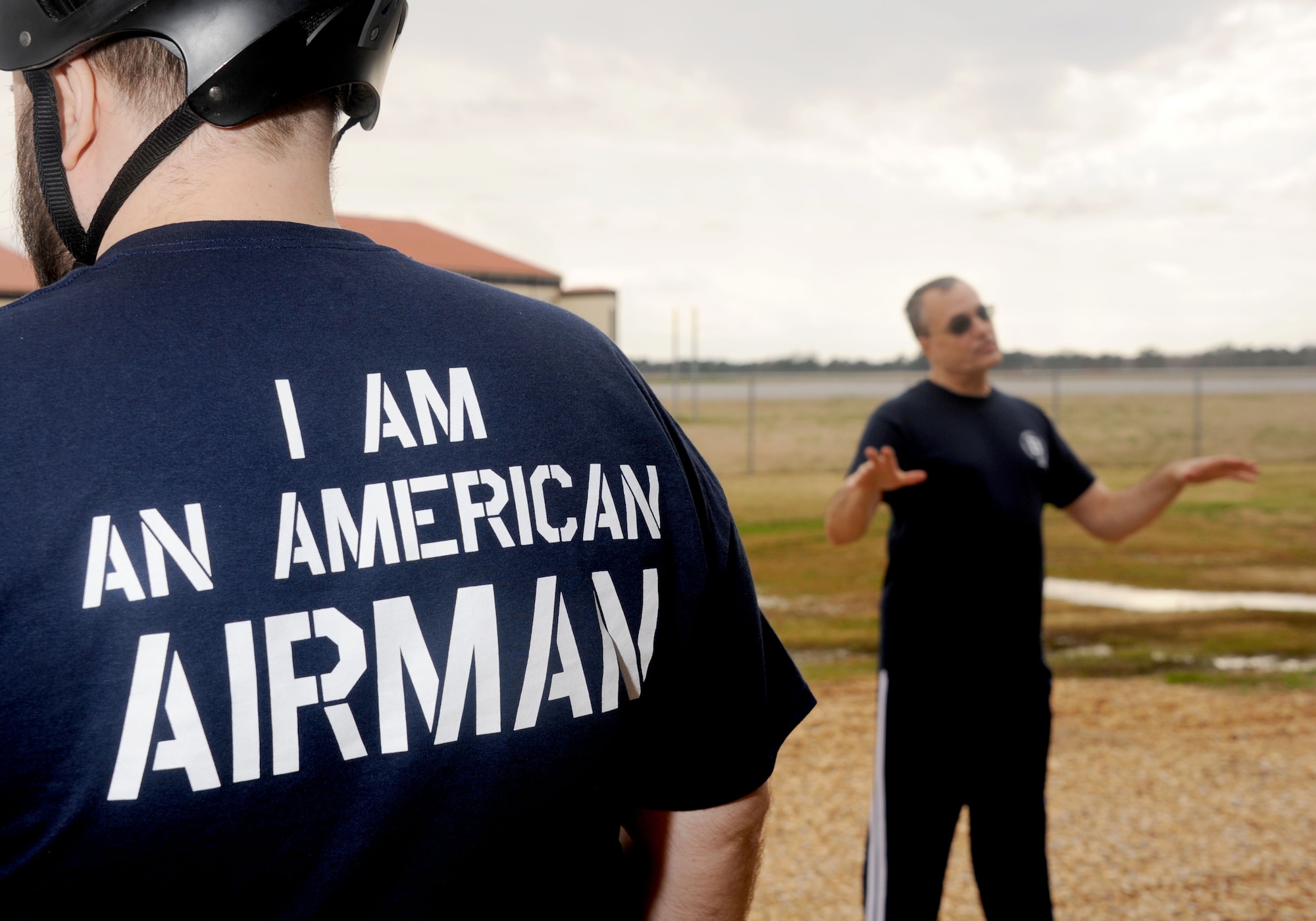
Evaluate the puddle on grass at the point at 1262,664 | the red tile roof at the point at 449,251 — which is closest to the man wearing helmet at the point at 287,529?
the red tile roof at the point at 449,251

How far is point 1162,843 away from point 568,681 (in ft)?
14.8

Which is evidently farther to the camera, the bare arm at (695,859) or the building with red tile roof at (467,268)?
the building with red tile roof at (467,268)

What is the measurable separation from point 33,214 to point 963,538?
2.97 m

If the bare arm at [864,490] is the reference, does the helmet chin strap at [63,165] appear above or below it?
above

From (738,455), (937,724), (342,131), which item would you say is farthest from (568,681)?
(738,455)

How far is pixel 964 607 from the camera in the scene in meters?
3.40

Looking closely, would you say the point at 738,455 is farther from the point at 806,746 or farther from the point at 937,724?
the point at 937,724

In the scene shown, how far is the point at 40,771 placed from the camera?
0.84 metres

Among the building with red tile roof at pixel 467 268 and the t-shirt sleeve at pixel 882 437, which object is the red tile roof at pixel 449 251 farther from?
the t-shirt sleeve at pixel 882 437

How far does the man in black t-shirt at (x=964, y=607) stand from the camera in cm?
328

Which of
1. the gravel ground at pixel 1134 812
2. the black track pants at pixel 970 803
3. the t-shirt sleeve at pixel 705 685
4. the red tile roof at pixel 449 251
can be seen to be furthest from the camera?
the red tile roof at pixel 449 251

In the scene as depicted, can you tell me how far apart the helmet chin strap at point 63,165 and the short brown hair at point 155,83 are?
0.03m

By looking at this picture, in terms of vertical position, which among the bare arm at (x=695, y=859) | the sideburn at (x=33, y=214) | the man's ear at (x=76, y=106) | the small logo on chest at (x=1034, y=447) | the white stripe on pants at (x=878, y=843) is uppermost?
the man's ear at (x=76, y=106)

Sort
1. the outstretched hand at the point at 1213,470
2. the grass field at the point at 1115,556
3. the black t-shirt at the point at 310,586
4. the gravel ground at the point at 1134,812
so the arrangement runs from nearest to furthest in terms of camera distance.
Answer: the black t-shirt at the point at 310,586, the outstretched hand at the point at 1213,470, the gravel ground at the point at 1134,812, the grass field at the point at 1115,556
